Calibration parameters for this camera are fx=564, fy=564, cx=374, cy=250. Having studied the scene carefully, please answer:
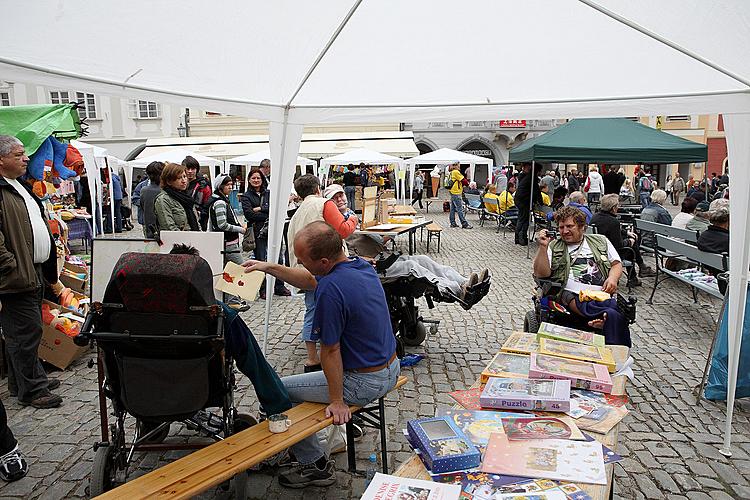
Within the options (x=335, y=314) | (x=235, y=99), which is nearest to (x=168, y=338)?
(x=335, y=314)

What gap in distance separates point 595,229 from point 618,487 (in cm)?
540

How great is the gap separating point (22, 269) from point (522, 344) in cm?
335

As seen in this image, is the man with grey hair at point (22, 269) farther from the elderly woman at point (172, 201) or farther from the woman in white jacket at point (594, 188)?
the woman in white jacket at point (594, 188)

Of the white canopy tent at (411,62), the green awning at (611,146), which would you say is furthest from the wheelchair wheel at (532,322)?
the green awning at (611,146)

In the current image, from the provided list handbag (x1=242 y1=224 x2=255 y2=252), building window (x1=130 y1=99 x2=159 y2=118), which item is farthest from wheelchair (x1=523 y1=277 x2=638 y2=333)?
building window (x1=130 y1=99 x2=159 y2=118)

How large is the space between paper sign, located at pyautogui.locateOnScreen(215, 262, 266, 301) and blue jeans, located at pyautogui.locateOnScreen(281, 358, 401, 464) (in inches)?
24.4

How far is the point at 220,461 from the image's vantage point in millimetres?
2494

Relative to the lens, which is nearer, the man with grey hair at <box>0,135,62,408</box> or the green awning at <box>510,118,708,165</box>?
the man with grey hair at <box>0,135,62,408</box>

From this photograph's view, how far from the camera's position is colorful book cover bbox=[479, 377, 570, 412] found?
105 inches

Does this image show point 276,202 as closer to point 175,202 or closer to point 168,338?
point 175,202

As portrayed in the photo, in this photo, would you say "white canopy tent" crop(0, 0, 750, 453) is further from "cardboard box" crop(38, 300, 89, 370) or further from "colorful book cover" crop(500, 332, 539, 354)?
"cardboard box" crop(38, 300, 89, 370)

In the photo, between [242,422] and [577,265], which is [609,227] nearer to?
[577,265]

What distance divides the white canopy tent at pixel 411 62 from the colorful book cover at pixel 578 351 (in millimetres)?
948

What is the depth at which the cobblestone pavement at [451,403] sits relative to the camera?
3.28 meters
